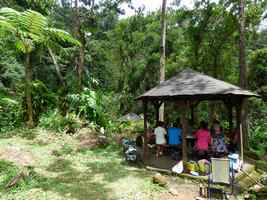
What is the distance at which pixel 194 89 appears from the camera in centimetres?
976

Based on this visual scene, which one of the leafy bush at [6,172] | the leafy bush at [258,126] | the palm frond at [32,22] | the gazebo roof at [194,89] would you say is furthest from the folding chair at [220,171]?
the leafy bush at [258,126]

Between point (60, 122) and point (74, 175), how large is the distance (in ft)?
17.2

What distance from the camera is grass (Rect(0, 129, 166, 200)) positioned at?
7.43 m

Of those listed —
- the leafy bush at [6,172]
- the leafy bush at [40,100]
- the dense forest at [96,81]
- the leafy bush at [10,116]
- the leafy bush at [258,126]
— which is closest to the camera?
the leafy bush at [6,172]

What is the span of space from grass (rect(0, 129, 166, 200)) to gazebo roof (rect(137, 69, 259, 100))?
274cm

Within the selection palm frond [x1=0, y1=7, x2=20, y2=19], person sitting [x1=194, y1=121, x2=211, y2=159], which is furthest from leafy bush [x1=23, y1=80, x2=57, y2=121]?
palm frond [x1=0, y1=7, x2=20, y2=19]

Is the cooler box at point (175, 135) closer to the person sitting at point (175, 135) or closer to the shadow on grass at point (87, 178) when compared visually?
the person sitting at point (175, 135)

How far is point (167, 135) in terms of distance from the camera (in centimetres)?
1137

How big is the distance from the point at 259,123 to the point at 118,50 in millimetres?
17286

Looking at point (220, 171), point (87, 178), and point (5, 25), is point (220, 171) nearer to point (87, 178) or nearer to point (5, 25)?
point (87, 178)

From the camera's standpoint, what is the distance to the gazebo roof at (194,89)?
9.35 metres

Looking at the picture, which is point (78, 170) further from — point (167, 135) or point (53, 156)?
point (167, 135)

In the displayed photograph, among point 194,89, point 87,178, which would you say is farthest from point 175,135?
point 87,178

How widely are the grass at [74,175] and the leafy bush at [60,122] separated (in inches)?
52.3
